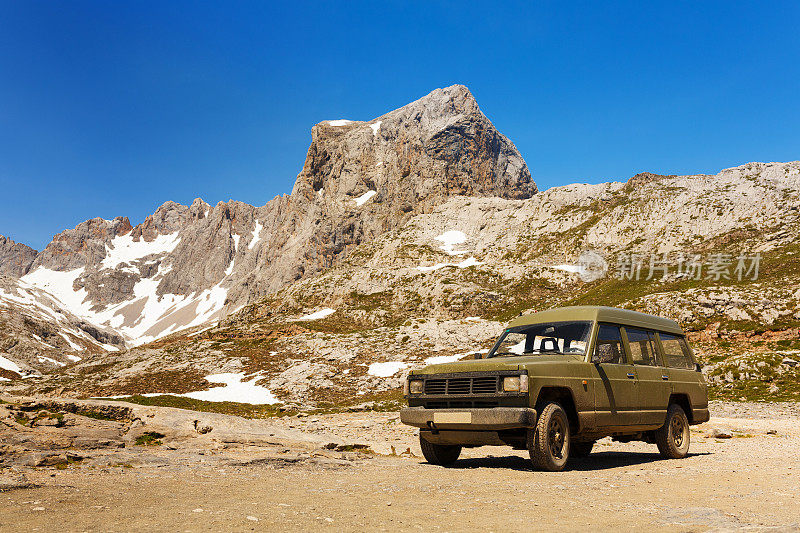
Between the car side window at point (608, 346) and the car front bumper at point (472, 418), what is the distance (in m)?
2.40

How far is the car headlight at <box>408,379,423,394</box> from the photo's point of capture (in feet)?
36.8

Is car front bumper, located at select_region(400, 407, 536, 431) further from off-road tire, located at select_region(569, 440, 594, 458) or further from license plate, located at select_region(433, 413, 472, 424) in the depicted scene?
off-road tire, located at select_region(569, 440, 594, 458)

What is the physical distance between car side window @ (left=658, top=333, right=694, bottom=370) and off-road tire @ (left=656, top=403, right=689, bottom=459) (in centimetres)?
111

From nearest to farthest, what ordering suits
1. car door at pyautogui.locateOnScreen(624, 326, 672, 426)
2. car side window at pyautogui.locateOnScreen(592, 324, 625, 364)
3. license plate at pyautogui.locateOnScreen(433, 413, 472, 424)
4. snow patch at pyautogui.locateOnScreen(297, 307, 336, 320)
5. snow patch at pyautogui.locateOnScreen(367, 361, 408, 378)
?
license plate at pyautogui.locateOnScreen(433, 413, 472, 424) → car side window at pyautogui.locateOnScreen(592, 324, 625, 364) → car door at pyautogui.locateOnScreen(624, 326, 672, 426) → snow patch at pyautogui.locateOnScreen(367, 361, 408, 378) → snow patch at pyautogui.locateOnScreen(297, 307, 336, 320)

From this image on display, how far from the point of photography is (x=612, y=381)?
11.2 m

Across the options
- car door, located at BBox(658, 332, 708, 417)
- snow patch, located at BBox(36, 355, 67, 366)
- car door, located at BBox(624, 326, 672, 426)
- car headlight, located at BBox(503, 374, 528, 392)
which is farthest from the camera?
snow patch, located at BBox(36, 355, 67, 366)

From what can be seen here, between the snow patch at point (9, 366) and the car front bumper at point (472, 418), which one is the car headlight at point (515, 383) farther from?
the snow patch at point (9, 366)

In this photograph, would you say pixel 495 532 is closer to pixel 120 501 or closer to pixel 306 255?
pixel 120 501

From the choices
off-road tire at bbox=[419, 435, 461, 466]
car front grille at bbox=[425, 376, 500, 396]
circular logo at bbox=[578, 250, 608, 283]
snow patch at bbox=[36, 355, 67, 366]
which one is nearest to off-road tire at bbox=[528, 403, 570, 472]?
car front grille at bbox=[425, 376, 500, 396]

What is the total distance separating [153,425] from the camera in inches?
510

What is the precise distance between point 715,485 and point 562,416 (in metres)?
2.69

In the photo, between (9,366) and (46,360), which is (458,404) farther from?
(46,360)

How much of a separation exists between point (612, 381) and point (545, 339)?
165cm

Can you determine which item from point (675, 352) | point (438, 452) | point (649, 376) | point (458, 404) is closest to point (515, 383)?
point (458, 404)
